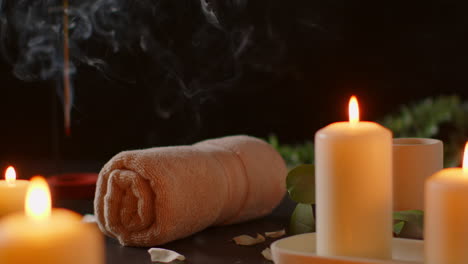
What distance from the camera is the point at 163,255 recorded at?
0.90 m

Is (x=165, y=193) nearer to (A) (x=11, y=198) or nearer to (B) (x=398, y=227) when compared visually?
(A) (x=11, y=198)

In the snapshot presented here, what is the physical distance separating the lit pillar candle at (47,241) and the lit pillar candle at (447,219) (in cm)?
36

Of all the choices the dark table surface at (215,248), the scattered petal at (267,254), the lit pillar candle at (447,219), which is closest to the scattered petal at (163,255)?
the dark table surface at (215,248)

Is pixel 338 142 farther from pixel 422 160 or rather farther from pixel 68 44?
pixel 68 44

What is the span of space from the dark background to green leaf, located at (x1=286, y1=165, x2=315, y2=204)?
4.43ft

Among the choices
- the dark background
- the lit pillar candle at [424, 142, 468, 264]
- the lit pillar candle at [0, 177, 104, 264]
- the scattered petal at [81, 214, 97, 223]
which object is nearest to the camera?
the lit pillar candle at [0, 177, 104, 264]

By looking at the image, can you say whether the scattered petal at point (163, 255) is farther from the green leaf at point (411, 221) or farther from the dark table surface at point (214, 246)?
the green leaf at point (411, 221)

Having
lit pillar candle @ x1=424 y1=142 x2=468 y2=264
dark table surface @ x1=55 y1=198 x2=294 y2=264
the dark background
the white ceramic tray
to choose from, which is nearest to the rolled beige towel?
dark table surface @ x1=55 y1=198 x2=294 y2=264

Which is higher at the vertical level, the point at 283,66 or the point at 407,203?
the point at 283,66

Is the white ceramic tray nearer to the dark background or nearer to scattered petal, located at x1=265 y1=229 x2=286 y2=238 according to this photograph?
scattered petal, located at x1=265 y1=229 x2=286 y2=238

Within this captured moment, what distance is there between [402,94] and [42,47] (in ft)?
4.46

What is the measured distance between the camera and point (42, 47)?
1802 mm

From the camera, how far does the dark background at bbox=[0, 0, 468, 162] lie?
2293 millimetres

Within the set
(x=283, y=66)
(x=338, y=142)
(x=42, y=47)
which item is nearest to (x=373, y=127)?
(x=338, y=142)
